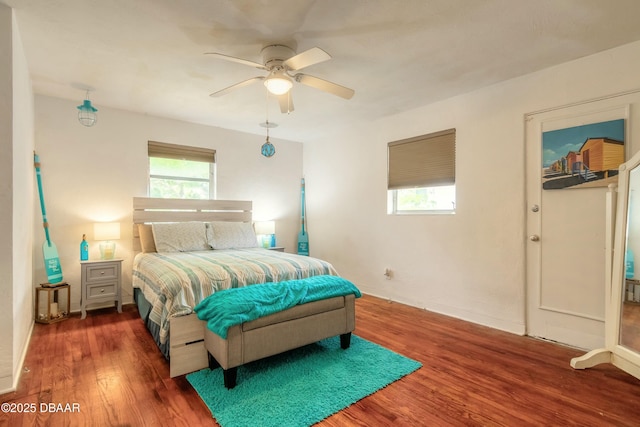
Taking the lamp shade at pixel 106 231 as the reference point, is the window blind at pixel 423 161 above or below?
above

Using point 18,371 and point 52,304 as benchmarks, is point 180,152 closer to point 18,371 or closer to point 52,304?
point 52,304

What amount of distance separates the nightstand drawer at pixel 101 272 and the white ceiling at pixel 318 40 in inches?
73.6

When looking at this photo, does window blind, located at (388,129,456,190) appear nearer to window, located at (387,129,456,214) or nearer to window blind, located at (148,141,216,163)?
window, located at (387,129,456,214)

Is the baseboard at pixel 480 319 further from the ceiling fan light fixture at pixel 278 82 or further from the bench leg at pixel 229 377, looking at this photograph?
the ceiling fan light fixture at pixel 278 82

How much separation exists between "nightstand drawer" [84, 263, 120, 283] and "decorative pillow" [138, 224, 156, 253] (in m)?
0.33

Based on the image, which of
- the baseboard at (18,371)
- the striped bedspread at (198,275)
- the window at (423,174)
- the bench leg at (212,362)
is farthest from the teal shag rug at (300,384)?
the window at (423,174)

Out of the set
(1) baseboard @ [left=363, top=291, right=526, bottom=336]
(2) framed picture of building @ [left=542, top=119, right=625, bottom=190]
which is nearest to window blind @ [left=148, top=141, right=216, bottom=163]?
(1) baseboard @ [left=363, top=291, right=526, bottom=336]

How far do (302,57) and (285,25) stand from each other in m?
0.25

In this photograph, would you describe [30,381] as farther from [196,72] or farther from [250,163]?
[250,163]

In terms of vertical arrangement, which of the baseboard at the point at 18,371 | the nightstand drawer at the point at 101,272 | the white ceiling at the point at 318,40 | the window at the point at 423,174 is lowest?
the baseboard at the point at 18,371

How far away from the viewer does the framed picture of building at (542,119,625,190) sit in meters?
2.47

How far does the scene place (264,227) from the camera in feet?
16.0

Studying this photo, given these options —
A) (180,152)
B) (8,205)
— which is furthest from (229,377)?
(180,152)

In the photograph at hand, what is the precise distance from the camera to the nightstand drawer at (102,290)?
3.40 metres
